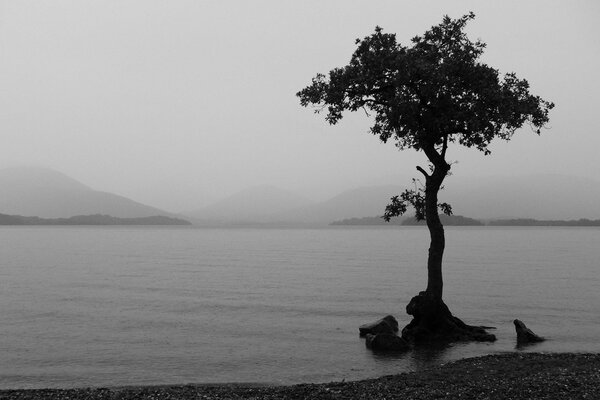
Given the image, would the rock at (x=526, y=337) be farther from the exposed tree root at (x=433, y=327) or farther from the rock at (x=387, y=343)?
the rock at (x=387, y=343)

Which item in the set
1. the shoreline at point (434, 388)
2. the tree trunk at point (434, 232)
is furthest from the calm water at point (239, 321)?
the tree trunk at point (434, 232)

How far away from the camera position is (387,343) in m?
28.2

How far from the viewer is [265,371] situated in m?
24.2

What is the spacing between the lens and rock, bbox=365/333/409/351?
28.2m

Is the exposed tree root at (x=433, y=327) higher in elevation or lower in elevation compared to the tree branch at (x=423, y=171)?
lower

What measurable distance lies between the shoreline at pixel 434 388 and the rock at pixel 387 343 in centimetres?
613

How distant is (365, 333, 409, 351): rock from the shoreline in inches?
241

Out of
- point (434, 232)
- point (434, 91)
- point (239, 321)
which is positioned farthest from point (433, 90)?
point (239, 321)

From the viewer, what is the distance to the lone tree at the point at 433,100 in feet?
93.2

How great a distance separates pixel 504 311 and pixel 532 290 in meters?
14.9

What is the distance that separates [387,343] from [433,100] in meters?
14.5

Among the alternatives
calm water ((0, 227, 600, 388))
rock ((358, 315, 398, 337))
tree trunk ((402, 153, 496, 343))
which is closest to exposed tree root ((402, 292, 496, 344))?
tree trunk ((402, 153, 496, 343))

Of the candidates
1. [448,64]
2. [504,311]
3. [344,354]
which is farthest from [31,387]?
[504,311]

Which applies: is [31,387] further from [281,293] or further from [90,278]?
[90,278]
